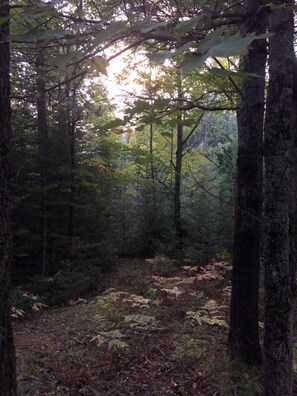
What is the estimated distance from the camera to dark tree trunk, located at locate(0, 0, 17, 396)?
3275 millimetres

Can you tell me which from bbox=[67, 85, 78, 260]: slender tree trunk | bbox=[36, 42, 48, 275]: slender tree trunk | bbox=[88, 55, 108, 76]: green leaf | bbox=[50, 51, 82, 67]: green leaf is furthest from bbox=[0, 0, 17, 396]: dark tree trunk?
bbox=[67, 85, 78, 260]: slender tree trunk

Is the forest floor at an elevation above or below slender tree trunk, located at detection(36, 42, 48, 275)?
below

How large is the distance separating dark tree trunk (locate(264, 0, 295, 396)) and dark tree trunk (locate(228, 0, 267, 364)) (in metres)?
1.35

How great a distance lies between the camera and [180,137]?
15805mm

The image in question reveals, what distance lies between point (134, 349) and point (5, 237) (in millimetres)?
2819

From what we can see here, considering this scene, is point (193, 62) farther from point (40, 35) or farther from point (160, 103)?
point (40, 35)

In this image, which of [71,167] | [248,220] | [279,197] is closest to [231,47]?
[279,197]

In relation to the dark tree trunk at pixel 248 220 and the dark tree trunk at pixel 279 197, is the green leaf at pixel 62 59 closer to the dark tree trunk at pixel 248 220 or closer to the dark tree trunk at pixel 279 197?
the dark tree trunk at pixel 279 197

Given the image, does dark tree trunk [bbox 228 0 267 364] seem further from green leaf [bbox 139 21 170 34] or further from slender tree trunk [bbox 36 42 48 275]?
slender tree trunk [bbox 36 42 48 275]

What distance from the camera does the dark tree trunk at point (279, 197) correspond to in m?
2.78

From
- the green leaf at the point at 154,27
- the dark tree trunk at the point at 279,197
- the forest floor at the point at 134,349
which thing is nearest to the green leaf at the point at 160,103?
the green leaf at the point at 154,27

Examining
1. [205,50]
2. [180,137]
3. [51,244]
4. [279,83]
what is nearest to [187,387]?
[279,83]

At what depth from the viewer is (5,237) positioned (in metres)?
3.32

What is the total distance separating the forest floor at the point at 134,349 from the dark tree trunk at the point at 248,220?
0.36m
